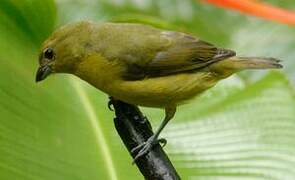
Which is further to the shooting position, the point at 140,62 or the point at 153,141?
the point at 140,62

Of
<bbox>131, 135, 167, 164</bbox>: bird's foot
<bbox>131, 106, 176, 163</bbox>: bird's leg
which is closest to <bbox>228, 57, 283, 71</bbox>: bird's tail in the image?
<bbox>131, 106, 176, 163</bbox>: bird's leg

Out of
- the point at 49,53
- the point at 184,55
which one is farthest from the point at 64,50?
the point at 184,55

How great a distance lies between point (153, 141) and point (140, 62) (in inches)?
11.8

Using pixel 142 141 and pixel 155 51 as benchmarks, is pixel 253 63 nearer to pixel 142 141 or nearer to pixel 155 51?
pixel 155 51

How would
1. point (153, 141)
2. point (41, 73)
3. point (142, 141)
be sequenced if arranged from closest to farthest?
point (142, 141) < point (153, 141) < point (41, 73)

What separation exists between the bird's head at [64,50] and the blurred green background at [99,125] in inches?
3.5

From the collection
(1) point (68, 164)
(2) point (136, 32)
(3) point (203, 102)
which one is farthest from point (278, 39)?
(1) point (68, 164)

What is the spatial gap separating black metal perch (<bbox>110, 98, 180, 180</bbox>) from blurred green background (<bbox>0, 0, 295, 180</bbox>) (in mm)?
238

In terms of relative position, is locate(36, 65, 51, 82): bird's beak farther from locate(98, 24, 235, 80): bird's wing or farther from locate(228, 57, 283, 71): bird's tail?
locate(228, 57, 283, 71): bird's tail

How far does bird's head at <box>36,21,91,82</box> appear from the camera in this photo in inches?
73.7

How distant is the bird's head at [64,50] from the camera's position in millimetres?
1873

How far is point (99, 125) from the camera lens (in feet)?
6.74

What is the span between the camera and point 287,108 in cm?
204

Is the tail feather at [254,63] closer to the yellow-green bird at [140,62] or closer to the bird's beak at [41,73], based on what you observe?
the yellow-green bird at [140,62]
